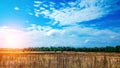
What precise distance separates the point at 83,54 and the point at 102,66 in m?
0.82

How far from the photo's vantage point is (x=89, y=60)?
366 inches

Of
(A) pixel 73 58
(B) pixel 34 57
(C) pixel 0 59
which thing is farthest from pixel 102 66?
(C) pixel 0 59

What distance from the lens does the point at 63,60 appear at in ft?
30.3

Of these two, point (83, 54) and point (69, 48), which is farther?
point (69, 48)

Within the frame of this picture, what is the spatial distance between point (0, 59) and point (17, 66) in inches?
28.8

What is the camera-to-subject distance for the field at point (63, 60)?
30.2 feet

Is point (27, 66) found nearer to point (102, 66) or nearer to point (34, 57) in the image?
point (34, 57)

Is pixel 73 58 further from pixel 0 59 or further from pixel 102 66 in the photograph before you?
pixel 0 59

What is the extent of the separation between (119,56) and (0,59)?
14.8ft

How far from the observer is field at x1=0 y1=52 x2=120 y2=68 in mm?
9195

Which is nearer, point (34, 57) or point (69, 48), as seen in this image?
point (34, 57)

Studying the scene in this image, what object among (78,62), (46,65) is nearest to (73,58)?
(78,62)

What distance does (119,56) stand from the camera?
9.22 m

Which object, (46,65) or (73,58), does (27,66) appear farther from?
(73,58)
